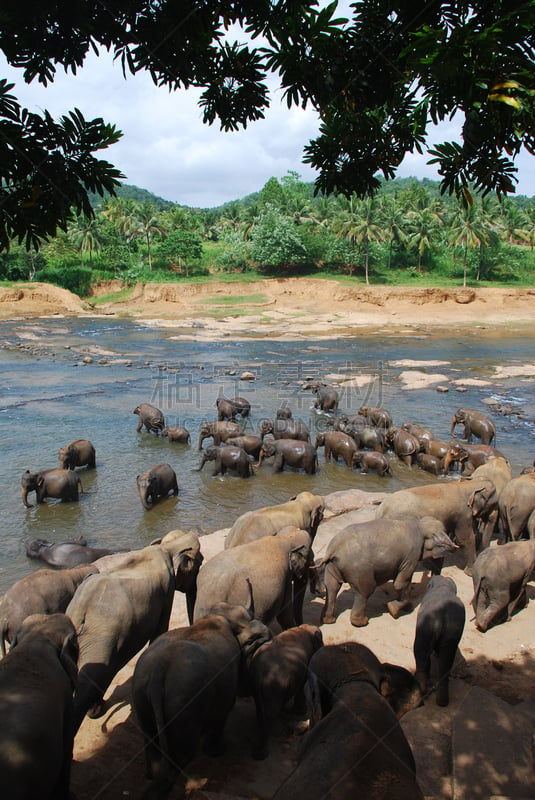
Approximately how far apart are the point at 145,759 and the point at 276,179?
83.4m

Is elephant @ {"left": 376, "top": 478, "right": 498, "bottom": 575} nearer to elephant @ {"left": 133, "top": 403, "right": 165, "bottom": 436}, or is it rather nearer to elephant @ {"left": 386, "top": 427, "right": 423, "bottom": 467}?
elephant @ {"left": 386, "top": 427, "right": 423, "bottom": 467}

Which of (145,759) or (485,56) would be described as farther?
(145,759)

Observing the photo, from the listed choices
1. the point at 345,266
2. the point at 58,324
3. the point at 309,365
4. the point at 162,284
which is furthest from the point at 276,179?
the point at 309,365

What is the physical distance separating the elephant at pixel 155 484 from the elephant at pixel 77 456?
2.22 meters

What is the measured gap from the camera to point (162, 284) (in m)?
56.3

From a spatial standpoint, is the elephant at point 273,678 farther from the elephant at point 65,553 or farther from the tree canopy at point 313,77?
the elephant at point 65,553

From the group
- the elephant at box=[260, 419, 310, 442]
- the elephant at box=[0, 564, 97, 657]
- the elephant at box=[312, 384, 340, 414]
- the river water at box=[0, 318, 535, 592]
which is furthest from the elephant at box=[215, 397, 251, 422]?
the elephant at box=[0, 564, 97, 657]

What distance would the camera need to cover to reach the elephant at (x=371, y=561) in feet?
23.1

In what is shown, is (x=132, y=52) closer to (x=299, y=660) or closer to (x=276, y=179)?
(x=299, y=660)

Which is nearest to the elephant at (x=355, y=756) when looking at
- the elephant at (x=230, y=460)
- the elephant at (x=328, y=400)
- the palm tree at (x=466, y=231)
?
the elephant at (x=230, y=460)

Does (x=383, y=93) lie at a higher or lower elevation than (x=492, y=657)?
higher

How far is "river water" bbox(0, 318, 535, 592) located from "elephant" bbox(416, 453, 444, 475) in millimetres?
322

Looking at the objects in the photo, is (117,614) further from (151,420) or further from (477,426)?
(477,426)

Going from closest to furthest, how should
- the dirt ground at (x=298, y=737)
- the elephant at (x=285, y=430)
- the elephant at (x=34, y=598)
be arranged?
the dirt ground at (x=298, y=737)
the elephant at (x=34, y=598)
the elephant at (x=285, y=430)
